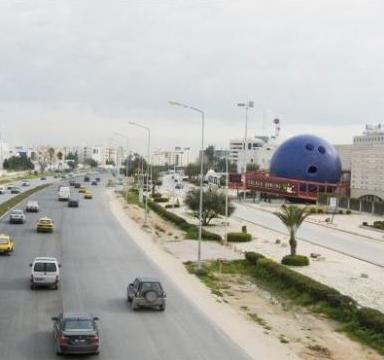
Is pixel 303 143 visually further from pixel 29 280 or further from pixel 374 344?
pixel 374 344

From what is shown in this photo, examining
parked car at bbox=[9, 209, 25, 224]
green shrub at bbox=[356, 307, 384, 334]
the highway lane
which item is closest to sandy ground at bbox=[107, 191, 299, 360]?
green shrub at bbox=[356, 307, 384, 334]

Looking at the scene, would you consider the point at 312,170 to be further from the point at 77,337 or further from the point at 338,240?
A: the point at 77,337

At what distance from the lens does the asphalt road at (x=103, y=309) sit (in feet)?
70.3

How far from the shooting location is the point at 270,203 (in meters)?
104

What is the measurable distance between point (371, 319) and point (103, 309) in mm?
10271

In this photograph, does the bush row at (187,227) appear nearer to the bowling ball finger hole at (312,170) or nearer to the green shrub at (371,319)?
the bowling ball finger hole at (312,170)

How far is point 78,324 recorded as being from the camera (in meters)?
20.9

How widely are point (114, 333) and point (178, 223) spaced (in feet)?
143

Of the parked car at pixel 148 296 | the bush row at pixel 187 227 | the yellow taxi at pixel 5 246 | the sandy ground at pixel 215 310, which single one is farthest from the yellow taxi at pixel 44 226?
the parked car at pixel 148 296

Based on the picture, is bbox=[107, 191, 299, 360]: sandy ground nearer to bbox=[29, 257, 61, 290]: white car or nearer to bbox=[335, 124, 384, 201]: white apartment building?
bbox=[29, 257, 61, 290]: white car

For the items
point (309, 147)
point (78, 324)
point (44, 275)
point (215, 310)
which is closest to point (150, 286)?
point (215, 310)

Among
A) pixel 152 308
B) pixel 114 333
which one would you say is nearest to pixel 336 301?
pixel 152 308

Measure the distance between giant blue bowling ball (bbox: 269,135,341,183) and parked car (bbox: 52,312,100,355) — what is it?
84.8 metres

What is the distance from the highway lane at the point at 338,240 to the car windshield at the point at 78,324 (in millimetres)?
25214
